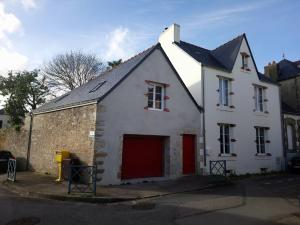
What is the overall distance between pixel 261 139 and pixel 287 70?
9515 millimetres

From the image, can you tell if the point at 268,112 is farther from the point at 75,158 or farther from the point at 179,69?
the point at 75,158

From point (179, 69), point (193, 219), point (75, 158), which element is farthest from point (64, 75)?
point (193, 219)

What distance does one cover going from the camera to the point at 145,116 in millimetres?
11180

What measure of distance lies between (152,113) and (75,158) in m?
3.72

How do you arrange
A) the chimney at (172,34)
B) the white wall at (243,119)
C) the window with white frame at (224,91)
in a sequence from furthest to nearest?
1. the chimney at (172,34)
2. the window with white frame at (224,91)
3. the white wall at (243,119)

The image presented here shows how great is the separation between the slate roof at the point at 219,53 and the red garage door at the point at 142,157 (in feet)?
19.2

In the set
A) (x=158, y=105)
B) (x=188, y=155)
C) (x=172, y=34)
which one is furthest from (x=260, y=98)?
(x=158, y=105)

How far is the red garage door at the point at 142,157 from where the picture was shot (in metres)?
10.8

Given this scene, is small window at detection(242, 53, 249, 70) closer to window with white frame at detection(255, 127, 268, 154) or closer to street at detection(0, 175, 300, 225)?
window with white frame at detection(255, 127, 268, 154)

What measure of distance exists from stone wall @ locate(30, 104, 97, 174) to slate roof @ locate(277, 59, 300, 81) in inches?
724

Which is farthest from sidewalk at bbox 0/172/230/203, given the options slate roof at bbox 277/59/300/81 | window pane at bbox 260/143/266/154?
slate roof at bbox 277/59/300/81

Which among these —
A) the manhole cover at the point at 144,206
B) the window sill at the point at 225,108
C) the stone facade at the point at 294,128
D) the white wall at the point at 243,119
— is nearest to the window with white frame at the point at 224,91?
the window sill at the point at 225,108

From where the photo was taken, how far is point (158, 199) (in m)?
8.01

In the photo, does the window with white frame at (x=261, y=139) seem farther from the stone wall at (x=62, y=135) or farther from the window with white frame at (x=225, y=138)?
the stone wall at (x=62, y=135)
